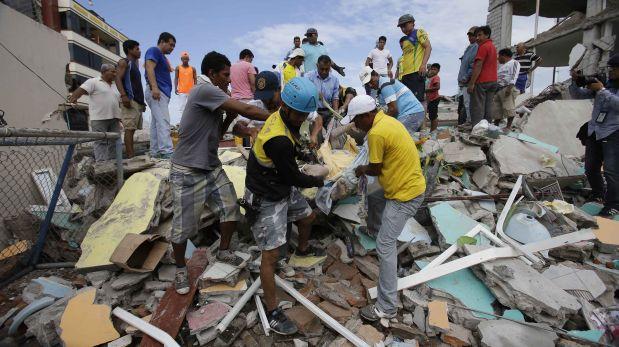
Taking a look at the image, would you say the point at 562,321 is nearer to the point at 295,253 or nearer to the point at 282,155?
the point at 295,253

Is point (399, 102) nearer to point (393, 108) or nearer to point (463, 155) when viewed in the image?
point (393, 108)

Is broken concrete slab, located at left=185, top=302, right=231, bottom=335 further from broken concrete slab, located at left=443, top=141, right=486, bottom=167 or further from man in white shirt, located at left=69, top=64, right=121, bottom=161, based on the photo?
broken concrete slab, located at left=443, top=141, right=486, bottom=167

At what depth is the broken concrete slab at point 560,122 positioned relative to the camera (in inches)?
274

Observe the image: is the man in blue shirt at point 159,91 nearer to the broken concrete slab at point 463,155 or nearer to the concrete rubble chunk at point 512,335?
the broken concrete slab at point 463,155

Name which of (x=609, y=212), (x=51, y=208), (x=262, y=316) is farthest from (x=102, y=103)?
(x=609, y=212)

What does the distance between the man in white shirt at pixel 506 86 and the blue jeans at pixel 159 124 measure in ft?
21.1

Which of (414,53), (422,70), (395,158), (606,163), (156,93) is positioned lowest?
(606,163)

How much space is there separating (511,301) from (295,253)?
2051 mm

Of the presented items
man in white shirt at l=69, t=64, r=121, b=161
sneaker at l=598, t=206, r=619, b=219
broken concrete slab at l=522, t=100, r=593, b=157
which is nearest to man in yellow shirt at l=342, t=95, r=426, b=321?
sneaker at l=598, t=206, r=619, b=219

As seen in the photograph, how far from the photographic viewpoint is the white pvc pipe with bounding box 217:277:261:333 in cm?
245

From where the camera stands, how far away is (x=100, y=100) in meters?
4.58

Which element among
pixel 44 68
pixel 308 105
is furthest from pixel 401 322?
pixel 44 68

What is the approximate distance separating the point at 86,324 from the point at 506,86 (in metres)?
7.79

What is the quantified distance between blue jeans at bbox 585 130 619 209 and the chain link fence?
20.0ft
